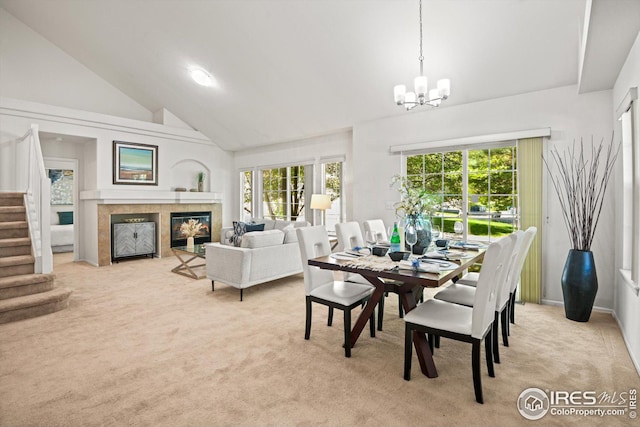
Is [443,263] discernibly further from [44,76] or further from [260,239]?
[44,76]

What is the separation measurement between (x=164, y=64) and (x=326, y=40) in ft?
10.6

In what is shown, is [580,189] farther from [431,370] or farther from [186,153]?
[186,153]

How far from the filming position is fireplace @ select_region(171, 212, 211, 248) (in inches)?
289

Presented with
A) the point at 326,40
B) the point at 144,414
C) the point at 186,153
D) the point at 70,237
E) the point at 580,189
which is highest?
the point at 326,40

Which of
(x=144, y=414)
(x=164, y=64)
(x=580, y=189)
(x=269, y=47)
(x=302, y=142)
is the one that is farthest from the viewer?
(x=302, y=142)

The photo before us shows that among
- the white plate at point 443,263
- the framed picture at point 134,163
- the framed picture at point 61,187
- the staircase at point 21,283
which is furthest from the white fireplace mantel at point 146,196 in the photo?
the white plate at point 443,263

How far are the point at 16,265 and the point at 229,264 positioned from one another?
234 centimetres

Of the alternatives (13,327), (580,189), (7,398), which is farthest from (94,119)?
(580,189)

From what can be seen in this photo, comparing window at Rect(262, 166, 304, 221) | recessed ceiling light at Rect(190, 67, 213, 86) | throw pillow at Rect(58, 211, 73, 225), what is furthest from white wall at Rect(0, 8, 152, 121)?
window at Rect(262, 166, 304, 221)

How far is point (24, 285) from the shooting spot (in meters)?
3.58

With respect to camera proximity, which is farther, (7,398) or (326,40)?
(326,40)

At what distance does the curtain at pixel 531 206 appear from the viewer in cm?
386

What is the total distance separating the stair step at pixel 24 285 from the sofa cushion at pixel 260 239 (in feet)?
7.17

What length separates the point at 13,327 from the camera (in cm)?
313
